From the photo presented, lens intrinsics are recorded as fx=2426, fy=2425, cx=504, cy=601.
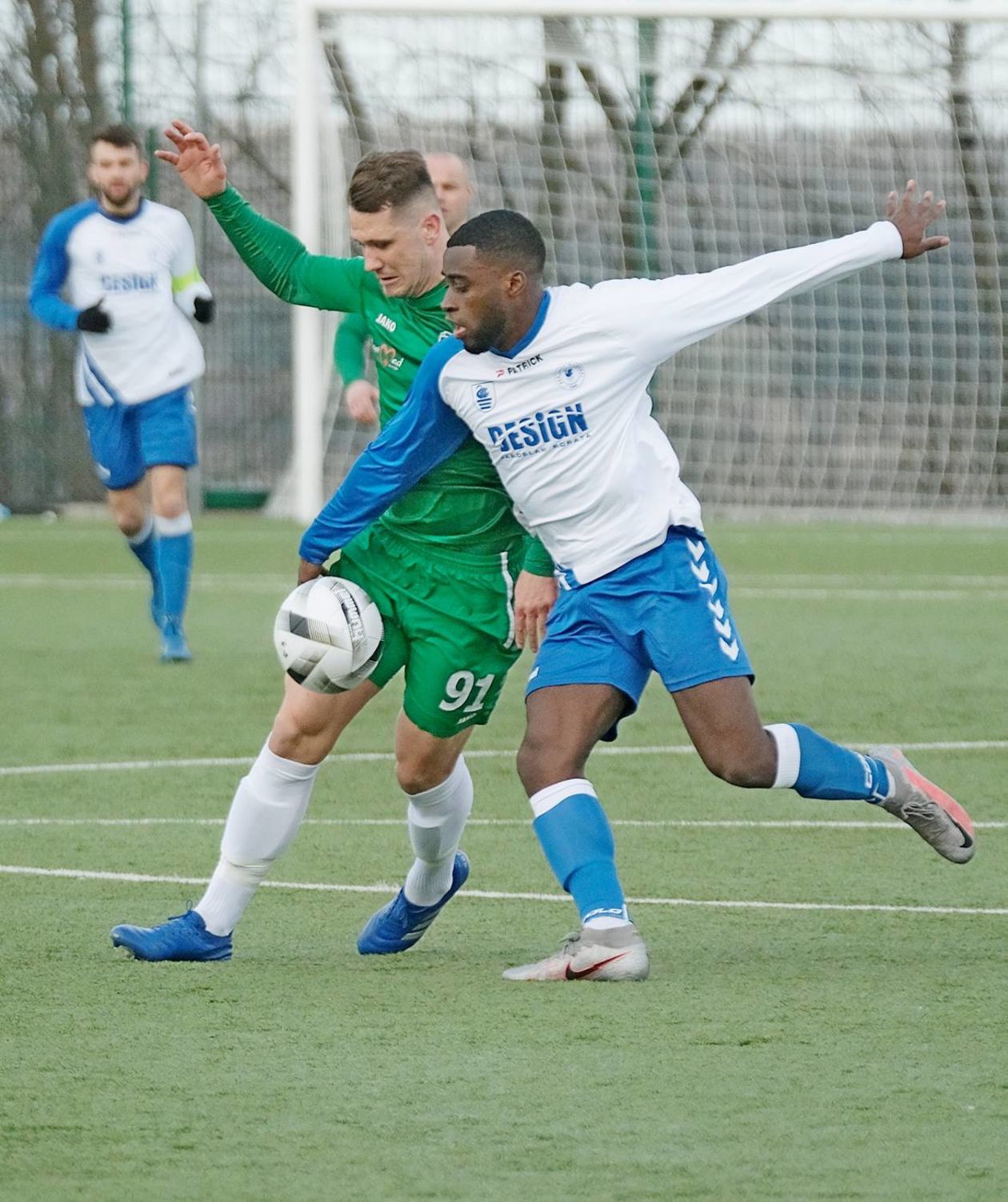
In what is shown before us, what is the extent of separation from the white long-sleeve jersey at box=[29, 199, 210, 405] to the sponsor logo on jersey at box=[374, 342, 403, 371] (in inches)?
233

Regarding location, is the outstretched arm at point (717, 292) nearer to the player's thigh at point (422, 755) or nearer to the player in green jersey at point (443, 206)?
the player's thigh at point (422, 755)

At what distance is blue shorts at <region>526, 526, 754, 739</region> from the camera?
503cm

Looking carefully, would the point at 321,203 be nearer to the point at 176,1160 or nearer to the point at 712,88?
the point at 712,88

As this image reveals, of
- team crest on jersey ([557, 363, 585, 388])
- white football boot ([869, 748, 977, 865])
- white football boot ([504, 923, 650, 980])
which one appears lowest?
white football boot ([504, 923, 650, 980])

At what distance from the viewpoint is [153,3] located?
20906 millimetres

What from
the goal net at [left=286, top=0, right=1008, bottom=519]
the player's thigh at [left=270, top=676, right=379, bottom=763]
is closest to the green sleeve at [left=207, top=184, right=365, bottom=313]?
the player's thigh at [left=270, top=676, right=379, bottom=763]

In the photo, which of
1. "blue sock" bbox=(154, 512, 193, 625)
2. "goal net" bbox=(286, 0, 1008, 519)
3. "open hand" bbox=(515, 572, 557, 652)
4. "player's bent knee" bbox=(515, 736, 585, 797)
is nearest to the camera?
"player's bent knee" bbox=(515, 736, 585, 797)

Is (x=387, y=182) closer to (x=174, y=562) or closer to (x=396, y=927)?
(x=396, y=927)

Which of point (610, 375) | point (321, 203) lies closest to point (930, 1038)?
point (610, 375)

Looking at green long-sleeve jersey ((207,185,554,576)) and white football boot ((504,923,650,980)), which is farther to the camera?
green long-sleeve jersey ((207,185,554,576))

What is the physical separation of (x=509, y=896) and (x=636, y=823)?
1.08 metres

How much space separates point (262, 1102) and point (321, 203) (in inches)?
654

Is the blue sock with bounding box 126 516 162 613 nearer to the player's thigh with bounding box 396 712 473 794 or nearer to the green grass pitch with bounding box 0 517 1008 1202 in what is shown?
the green grass pitch with bounding box 0 517 1008 1202

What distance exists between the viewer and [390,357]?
18.0 feet
